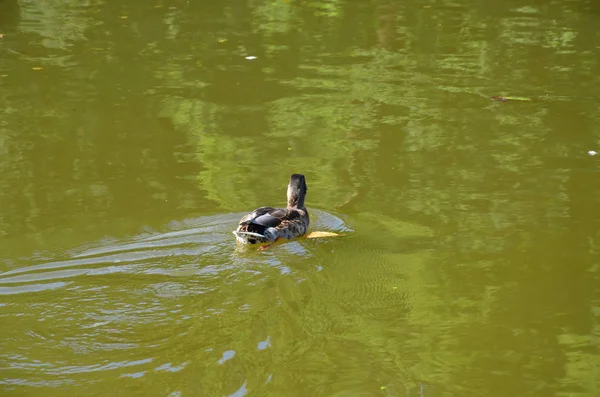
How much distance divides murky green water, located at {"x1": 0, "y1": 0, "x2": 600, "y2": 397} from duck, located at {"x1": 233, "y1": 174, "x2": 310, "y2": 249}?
0.12 meters

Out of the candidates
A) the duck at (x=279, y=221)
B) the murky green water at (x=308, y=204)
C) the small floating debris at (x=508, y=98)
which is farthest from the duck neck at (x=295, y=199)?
the small floating debris at (x=508, y=98)

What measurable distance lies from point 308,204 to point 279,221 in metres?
0.95

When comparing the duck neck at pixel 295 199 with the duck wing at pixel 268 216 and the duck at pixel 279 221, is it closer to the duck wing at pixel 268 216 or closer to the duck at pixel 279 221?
the duck at pixel 279 221

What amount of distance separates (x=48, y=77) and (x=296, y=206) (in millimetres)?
5328

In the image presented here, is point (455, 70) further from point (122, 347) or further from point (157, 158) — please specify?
point (122, 347)

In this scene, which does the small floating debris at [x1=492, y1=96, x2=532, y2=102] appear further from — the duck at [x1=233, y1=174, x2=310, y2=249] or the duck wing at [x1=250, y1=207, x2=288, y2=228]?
the duck wing at [x1=250, y1=207, x2=288, y2=228]

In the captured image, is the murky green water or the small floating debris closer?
the murky green water

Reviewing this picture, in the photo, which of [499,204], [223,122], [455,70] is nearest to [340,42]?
[455,70]

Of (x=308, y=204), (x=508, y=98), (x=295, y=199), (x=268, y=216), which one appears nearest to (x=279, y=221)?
(x=268, y=216)

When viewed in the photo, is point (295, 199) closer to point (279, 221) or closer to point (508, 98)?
point (279, 221)

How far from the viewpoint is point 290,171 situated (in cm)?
960

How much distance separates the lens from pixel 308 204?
9023 mm

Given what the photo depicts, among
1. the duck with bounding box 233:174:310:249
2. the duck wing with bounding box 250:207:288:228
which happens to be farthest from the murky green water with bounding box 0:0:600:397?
the duck wing with bounding box 250:207:288:228

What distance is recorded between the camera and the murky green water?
245 inches
